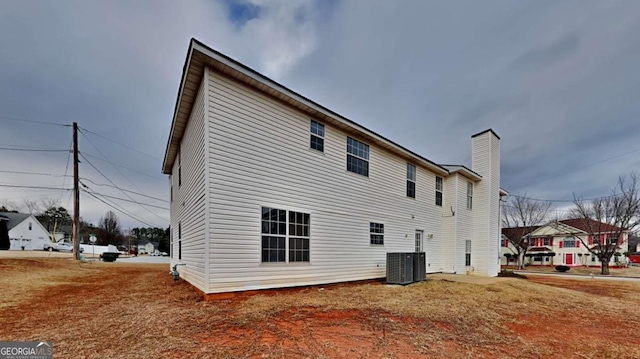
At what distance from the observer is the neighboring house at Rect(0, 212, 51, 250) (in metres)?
40.1

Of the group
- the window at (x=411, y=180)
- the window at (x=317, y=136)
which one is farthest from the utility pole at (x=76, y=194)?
the window at (x=411, y=180)

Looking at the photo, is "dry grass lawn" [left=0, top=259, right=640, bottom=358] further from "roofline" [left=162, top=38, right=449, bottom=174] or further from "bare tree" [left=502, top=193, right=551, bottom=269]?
"bare tree" [left=502, top=193, right=551, bottom=269]

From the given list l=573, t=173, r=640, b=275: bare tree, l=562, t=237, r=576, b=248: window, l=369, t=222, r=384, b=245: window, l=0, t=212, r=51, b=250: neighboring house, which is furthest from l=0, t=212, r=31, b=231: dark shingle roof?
l=562, t=237, r=576, b=248: window

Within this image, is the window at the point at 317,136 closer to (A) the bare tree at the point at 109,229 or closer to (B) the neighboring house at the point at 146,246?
(A) the bare tree at the point at 109,229

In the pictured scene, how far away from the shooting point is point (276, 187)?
26.4 ft

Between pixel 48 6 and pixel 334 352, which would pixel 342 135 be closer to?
pixel 334 352

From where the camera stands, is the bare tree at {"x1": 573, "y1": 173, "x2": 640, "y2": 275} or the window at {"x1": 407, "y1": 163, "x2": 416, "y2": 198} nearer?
the window at {"x1": 407, "y1": 163, "x2": 416, "y2": 198}

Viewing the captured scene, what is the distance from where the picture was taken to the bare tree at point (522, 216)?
31817 millimetres

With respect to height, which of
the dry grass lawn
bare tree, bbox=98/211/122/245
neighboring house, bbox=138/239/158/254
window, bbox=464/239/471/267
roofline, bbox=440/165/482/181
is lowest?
neighboring house, bbox=138/239/158/254

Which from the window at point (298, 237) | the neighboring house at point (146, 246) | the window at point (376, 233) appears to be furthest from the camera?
the neighboring house at point (146, 246)

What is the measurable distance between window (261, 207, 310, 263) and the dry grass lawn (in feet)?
3.64

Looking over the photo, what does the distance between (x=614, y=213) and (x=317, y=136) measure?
29673mm

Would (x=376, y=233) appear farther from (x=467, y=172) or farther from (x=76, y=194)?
(x=76, y=194)

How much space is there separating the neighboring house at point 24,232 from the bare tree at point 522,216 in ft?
219
